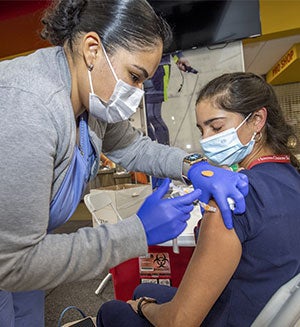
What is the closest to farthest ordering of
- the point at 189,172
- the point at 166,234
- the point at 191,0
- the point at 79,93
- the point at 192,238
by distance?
the point at 166,234
the point at 79,93
the point at 189,172
the point at 192,238
the point at 191,0

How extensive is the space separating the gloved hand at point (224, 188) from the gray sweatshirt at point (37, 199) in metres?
0.21

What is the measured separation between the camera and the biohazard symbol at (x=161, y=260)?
1474mm

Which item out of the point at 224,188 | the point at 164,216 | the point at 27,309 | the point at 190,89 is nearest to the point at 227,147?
the point at 224,188

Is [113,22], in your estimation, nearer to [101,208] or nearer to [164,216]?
[164,216]

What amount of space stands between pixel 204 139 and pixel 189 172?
280 millimetres

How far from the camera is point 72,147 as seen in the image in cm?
74

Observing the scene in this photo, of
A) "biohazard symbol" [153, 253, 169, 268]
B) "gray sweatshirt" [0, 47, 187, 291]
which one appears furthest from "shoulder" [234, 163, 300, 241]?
"biohazard symbol" [153, 253, 169, 268]

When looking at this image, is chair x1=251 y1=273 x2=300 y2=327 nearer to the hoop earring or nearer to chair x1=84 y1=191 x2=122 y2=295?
the hoop earring

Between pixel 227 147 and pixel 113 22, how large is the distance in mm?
647

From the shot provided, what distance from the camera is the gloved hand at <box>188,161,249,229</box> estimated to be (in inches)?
28.4

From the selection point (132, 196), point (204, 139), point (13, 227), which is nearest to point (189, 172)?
point (204, 139)

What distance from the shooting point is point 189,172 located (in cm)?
101

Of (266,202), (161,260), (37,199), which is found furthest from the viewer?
(161,260)

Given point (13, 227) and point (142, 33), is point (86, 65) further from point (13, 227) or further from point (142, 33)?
point (13, 227)
